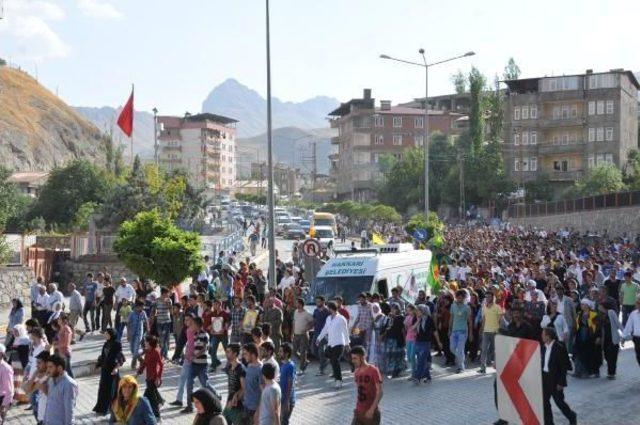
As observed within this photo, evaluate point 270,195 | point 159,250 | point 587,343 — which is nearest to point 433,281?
point 270,195

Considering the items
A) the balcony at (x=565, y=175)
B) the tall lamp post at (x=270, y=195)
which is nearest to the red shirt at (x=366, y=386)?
the tall lamp post at (x=270, y=195)

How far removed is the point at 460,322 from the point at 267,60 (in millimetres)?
10256

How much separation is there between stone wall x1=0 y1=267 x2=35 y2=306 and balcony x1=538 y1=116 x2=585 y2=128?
61.3 metres

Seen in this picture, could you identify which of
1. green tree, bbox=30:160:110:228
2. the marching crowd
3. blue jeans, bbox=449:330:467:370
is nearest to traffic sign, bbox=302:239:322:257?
the marching crowd

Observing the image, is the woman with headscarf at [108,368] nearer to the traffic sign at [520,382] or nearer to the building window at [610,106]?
the traffic sign at [520,382]

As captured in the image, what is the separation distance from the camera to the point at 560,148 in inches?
3378

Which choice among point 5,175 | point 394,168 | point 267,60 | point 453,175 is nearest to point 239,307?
point 267,60

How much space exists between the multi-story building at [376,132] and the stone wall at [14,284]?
92.4m

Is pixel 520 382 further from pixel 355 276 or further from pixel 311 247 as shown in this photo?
pixel 311 247

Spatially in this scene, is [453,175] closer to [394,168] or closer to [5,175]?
[394,168]

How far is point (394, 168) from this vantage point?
102 m

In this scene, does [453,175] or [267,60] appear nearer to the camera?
[267,60]

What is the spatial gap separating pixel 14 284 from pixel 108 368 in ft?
63.8

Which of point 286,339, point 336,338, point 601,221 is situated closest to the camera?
point 336,338
